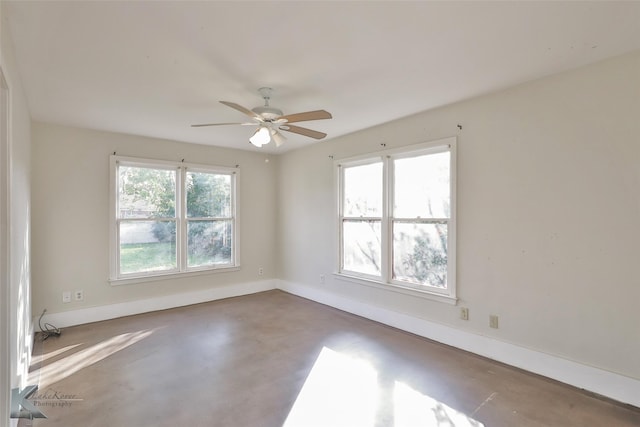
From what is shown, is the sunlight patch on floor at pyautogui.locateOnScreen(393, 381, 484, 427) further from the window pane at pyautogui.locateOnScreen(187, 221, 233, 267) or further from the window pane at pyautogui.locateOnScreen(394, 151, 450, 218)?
the window pane at pyautogui.locateOnScreen(187, 221, 233, 267)

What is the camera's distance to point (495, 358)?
3027mm

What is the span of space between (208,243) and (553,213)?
464cm

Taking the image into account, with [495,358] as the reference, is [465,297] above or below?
above

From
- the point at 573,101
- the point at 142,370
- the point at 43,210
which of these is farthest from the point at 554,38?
the point at 43,210

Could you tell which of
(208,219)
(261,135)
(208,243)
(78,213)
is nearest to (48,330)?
(78,213)

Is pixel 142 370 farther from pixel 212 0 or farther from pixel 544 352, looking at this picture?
pixel 544 352

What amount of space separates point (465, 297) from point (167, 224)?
4.18m

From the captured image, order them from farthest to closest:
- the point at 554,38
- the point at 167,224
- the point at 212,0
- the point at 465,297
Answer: the point at 167,224
the point at 465,297
the point at 554,38
the point at 212,0

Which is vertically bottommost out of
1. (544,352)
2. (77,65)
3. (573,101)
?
(544,352)

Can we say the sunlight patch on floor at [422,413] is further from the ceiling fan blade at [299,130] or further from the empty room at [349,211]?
the ceiling fan blade at [299,130]

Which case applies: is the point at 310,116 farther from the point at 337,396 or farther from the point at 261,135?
the point at 337,396

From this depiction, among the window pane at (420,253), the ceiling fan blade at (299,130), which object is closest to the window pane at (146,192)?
the ceiling fan blade at (299,130)

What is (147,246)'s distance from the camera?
4.70 meters

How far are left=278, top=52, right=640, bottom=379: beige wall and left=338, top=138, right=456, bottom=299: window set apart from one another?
16cm
